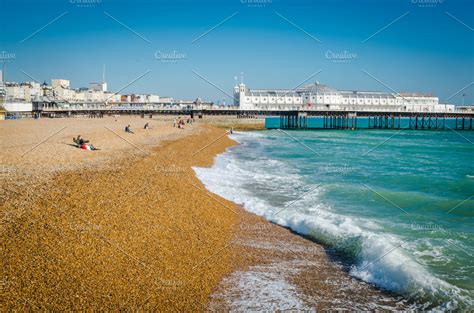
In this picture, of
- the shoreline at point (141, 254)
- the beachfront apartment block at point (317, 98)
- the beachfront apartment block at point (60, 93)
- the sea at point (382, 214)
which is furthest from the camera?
the beachfront apartment block at point (60, 93)

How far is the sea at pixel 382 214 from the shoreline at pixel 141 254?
1.91ft

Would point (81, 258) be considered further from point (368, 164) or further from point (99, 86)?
point (99, 86)

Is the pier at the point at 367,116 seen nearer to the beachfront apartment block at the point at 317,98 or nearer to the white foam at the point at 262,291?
the beachfront apartment block at the point at 317,98


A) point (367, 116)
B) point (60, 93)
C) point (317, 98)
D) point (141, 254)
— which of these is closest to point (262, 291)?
point (141, 254)

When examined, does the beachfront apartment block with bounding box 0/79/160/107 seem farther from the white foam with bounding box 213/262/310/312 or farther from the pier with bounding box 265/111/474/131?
the white foam with bounding box 213/262/310/312

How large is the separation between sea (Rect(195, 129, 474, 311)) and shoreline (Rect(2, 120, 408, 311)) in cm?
58

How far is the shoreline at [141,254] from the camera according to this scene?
14.3 ft

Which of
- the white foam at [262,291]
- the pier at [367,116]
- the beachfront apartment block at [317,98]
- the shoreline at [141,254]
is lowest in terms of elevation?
the white foam at [262,291]

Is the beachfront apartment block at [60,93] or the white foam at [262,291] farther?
the beachfront apartment block at [60,93]

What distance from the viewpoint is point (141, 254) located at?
5520 mm

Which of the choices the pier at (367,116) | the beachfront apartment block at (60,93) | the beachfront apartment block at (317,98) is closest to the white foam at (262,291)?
the pier at (367,116)

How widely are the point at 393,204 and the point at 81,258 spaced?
9075 mm

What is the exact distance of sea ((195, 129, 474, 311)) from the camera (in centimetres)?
609

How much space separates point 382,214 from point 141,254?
22.4ft
